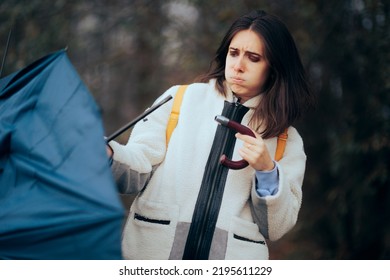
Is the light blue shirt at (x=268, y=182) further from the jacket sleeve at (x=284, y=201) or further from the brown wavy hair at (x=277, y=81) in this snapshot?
the brown wavy hair at (x=277, y=81)

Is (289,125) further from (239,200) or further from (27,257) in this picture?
(27,257)

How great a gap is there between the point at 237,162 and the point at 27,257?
2.87 feet

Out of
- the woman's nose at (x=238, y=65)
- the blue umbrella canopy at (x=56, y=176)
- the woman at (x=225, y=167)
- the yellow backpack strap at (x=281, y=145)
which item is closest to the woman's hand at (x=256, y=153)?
the woman at (x=225, y=167)

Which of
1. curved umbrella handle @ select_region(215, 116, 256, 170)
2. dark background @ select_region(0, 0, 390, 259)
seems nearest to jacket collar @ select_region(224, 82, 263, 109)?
curved umbrella handle @ select_region(215, 116, 256, 170)

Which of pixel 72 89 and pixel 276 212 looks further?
pixel 276 212

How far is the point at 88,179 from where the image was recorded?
189 cm

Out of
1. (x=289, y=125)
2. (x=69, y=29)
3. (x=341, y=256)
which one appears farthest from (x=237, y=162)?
(x=69, y=29)

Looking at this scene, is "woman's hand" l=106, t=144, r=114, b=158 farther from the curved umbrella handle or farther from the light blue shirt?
the light blue shirt

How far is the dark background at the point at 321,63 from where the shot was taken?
4801 mm

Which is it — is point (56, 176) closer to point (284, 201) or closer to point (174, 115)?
point (174, 115)

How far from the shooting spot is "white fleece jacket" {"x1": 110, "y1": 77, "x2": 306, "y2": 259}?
240 centimetres

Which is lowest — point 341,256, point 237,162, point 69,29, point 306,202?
point 341,256

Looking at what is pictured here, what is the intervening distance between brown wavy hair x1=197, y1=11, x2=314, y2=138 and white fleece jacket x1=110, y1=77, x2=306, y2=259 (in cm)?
7

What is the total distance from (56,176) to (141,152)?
1.72 feet
